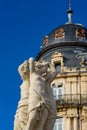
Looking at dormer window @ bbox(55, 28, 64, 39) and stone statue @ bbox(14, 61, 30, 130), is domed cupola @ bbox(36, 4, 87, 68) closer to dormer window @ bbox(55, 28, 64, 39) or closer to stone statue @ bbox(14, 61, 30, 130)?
dormer window @ bbox(55, 28, 64, 39)

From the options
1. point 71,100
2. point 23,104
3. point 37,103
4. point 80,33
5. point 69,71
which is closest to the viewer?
point 37,103

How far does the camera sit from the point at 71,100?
55438 millimetres

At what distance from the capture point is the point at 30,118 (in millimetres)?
13406

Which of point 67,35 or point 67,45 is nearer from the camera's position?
point 67,45

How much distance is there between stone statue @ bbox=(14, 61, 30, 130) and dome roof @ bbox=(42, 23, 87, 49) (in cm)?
4622

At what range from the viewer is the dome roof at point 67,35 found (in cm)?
6144

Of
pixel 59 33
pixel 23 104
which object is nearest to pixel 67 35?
pixel 59 33

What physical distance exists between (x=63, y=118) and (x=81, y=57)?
827 cm

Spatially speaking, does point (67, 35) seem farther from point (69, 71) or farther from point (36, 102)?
point (36, 102)

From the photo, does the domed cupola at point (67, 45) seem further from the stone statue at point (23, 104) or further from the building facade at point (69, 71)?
the stone statue at point (23, 104)

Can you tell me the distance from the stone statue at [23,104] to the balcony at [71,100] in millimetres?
40822

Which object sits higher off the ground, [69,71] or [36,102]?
[69,71]

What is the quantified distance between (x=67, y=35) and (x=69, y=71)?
6433 millimetres

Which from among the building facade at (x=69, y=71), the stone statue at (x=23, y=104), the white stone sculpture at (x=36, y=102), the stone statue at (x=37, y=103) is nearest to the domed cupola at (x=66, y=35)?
the building facade at (x=69, y=71)
